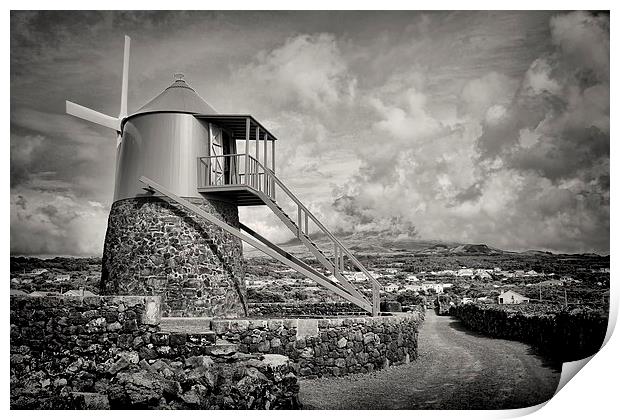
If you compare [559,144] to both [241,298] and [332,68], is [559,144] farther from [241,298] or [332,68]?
[241,298]

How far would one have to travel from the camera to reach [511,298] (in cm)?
1781

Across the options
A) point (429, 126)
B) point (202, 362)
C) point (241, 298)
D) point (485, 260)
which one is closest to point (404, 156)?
point (429, 126)

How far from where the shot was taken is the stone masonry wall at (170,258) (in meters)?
11.7

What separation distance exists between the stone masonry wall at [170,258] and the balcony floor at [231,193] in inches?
7.0

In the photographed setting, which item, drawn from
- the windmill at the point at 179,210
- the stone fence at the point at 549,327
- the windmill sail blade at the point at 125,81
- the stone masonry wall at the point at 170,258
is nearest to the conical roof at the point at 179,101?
the windmill at the point at 179,210

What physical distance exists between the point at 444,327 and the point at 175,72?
11.4m

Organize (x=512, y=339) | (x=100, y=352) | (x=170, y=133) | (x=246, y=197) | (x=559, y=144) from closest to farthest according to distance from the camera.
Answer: (x=100, y=352)
(x=559, y=144)
(x=170, y=133)
(x=246, y=197)
(x=512, y=339)

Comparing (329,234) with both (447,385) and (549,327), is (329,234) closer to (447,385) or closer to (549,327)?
(447,385)

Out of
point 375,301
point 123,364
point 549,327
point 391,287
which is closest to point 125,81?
point 123,364

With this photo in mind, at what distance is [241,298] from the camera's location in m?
12.8

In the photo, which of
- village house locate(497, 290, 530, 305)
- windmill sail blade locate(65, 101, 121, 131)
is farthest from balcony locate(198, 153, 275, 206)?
village house locate(497, 290, 530, 305)

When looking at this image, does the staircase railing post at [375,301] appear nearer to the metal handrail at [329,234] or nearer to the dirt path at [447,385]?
the metal handrail at [329,234]

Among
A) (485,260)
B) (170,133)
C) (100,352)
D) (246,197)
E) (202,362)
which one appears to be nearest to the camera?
→ (202,362)

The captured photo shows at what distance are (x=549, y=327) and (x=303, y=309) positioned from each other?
700 cm
